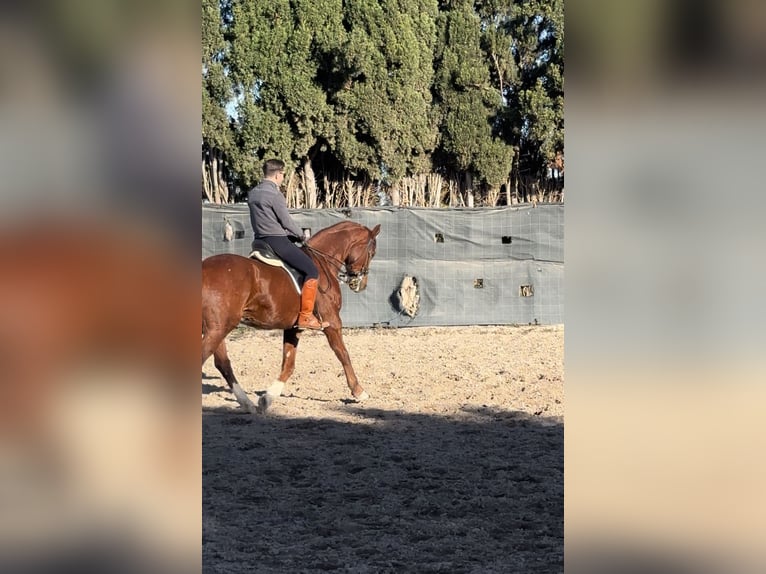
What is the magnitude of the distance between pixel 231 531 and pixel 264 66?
21522 mm

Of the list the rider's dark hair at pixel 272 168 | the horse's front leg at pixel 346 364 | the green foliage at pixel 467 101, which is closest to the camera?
the rider's dark hair at pixel 272 168

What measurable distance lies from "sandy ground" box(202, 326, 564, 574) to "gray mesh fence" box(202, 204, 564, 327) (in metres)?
4.19

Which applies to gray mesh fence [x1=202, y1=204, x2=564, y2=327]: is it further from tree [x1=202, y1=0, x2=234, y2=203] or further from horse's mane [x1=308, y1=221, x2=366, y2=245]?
tree [x1=202, y1=0, x2=234, y2=203]

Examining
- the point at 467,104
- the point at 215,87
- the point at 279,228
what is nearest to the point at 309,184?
the point at 215,87

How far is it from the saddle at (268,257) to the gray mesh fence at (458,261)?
677 centimetres

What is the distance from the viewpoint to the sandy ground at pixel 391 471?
164 inches

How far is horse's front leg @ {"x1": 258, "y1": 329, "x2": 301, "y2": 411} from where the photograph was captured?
780 cm

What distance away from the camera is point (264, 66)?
79.9 feet

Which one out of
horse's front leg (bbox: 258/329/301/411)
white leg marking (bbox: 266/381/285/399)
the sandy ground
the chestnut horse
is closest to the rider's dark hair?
the chestnut horse

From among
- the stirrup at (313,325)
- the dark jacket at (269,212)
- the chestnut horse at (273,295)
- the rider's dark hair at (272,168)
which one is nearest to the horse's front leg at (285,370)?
the chestnut horse at (273,295)

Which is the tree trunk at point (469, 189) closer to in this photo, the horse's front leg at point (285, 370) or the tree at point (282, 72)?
the tree at point (282, 72)

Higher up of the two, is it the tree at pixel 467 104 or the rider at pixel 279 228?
the tree at pixel 467 104
